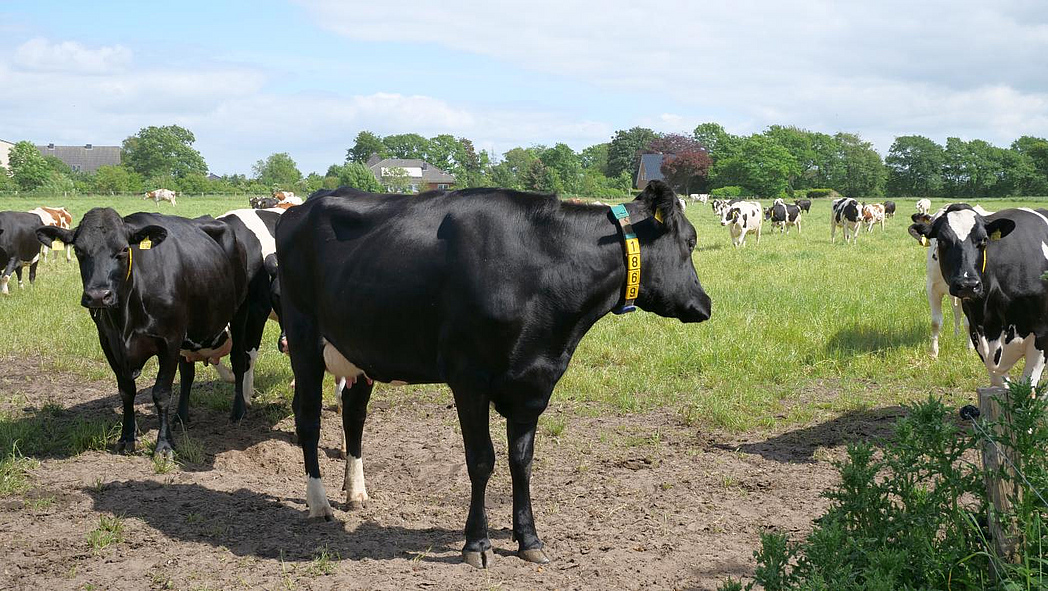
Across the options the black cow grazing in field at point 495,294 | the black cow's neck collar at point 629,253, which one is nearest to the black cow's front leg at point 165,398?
the black cow grazing in field at point 495,294

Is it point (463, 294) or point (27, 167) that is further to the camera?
point (27, 167)

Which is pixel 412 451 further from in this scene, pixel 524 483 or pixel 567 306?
pixel 567 306

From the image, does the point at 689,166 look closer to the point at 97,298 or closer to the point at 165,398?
the point at 165,398

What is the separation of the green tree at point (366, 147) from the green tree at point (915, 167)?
270 feet

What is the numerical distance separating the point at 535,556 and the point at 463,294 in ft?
5.15

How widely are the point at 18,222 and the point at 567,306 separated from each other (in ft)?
52.7

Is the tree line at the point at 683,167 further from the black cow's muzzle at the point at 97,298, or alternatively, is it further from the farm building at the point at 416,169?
the black cow's muzzle at the point at 97,298

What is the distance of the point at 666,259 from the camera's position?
491cm

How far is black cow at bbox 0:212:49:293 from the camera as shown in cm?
1625

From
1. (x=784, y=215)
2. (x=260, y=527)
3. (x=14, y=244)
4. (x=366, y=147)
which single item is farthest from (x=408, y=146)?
(x=260, y=527)

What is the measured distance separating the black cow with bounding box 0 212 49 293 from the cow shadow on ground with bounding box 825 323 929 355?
47.8 ft

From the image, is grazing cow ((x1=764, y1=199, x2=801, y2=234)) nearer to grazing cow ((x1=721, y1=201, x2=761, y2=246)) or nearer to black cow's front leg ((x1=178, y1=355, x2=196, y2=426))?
grazing cow ((x1=721, y1=201, x2=761, y2=246))

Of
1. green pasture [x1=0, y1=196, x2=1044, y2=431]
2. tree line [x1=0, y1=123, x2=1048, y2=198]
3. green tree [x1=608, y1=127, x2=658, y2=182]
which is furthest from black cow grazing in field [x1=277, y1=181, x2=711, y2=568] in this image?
green tree [x1=608, y1=127, x2=658, y2=182]

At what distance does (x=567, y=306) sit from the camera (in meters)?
4.73
